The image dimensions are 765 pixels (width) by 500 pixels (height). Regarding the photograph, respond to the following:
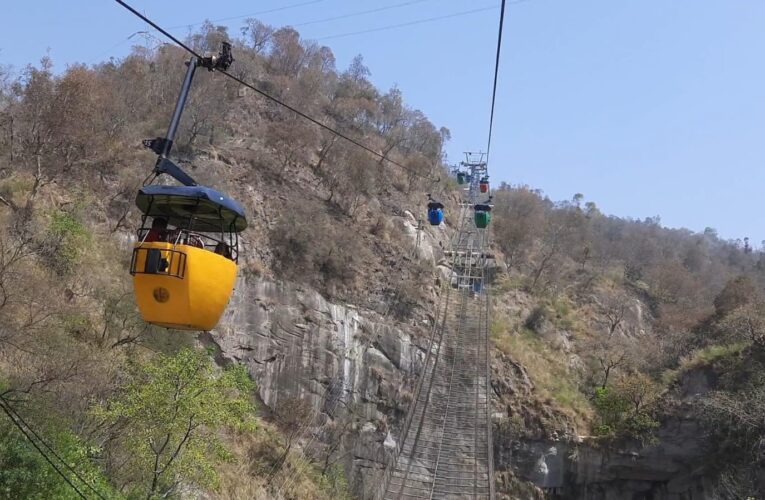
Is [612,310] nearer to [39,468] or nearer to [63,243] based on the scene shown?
[63,243]

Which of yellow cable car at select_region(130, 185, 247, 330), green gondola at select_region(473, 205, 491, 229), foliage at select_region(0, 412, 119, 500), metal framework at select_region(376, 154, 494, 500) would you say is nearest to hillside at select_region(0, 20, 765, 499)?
foliage at select_region(0, 412, 119, 500)

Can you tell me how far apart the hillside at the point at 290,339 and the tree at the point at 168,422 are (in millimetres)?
50

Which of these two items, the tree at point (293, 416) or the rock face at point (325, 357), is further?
the rock face at point (325, 357)

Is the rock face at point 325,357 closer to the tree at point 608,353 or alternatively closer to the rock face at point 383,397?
the rock face at point 383,397

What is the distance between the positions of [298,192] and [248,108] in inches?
331

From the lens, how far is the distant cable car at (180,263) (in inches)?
232

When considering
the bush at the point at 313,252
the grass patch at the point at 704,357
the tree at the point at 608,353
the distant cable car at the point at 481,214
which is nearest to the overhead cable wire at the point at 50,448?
the bush at the point at 313,252

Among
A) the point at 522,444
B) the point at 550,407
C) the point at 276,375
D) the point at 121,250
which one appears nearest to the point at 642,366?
the point at 550,407

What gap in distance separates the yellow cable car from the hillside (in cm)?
625

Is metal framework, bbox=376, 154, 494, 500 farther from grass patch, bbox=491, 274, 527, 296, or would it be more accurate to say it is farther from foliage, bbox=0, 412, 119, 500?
foliage, bbox=0, 412, 119, 500

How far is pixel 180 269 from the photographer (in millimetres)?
5906

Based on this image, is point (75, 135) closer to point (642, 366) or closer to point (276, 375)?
point (276, 375)

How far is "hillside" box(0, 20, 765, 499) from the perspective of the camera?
12.7 meters

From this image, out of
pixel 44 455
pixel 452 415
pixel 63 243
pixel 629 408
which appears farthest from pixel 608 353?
pixel 44 455
